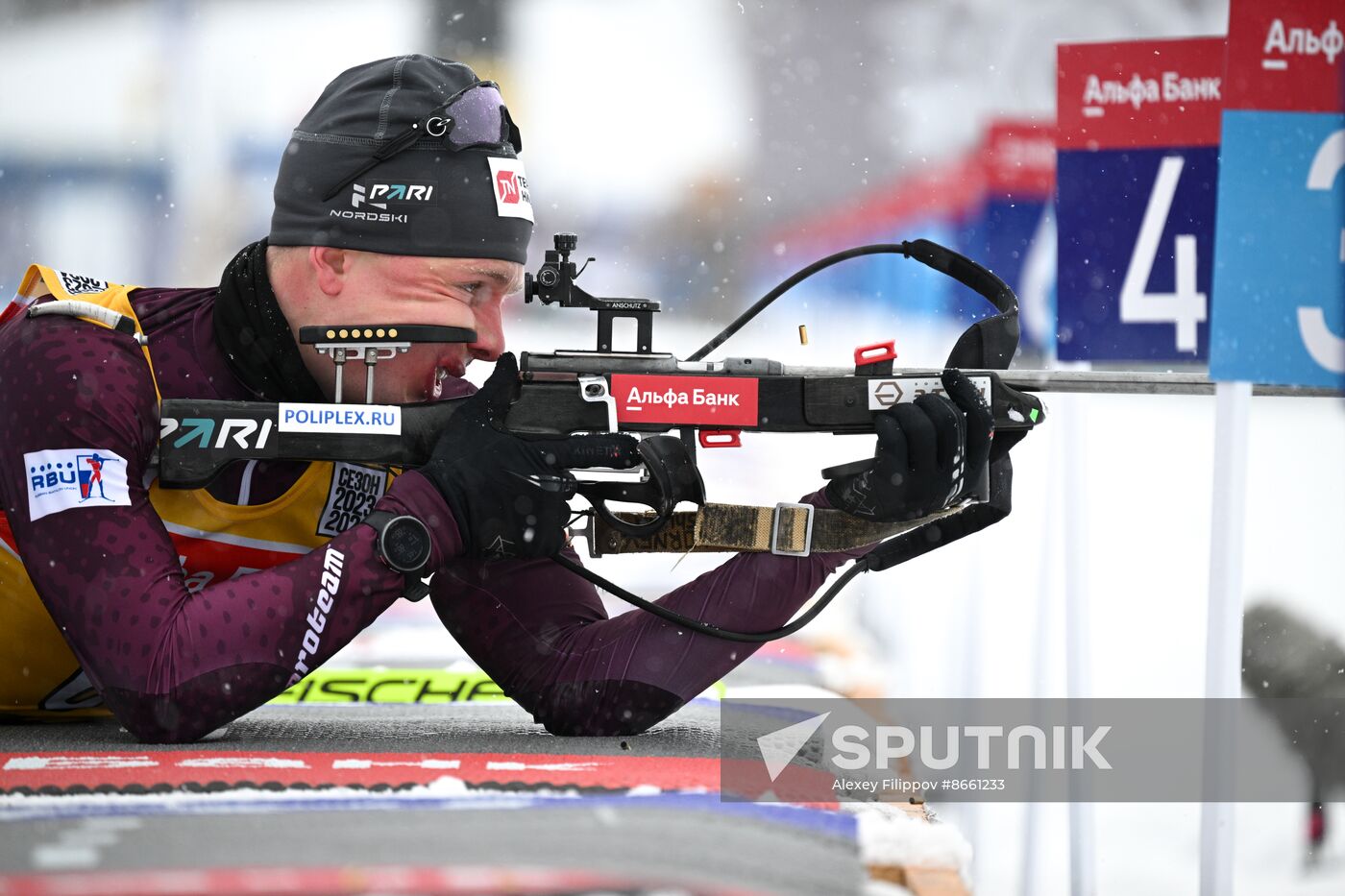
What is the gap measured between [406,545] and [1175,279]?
1.93 meters

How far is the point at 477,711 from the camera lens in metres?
2.23

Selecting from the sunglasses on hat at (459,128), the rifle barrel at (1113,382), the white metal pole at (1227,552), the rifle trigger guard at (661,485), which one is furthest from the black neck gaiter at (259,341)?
the white metal pole at (1227,552)

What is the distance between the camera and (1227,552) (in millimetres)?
2062

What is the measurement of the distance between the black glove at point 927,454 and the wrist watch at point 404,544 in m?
0.55

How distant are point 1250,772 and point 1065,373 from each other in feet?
6.61

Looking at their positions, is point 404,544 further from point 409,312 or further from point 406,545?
point 409,312

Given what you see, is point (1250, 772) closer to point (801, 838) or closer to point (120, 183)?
point (801, 838)

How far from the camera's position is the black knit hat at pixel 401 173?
181 cm

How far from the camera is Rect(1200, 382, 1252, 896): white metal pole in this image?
6.68 ft

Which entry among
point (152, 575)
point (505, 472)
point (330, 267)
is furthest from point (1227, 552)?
point (152, 575)

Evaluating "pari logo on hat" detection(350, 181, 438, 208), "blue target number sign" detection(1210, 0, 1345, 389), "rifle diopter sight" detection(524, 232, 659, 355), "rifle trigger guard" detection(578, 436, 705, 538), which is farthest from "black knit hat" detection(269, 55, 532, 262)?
"blue target number sign" detection(1210, 0, 1345, 389)

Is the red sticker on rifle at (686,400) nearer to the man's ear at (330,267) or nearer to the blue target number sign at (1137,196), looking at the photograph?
the man's ear at (330,267)

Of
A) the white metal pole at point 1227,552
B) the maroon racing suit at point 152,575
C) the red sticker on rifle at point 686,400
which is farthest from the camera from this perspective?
the white metal pole at point 1227,552

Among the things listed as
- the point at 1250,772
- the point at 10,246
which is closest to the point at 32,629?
the point at 1250,772
